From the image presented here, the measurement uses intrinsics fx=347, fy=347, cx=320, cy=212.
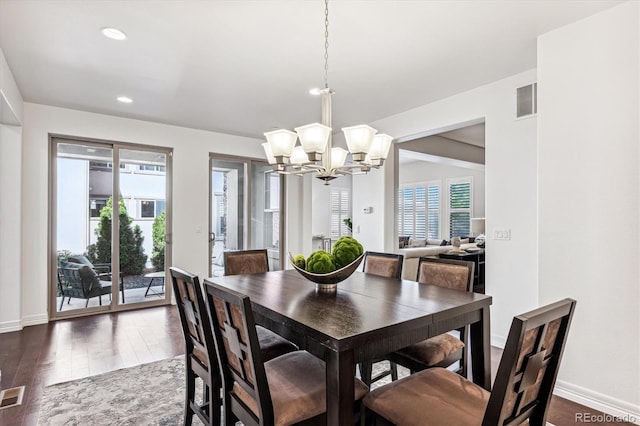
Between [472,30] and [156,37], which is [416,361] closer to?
[472,30]

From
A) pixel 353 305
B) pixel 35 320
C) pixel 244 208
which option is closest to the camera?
pixel 353 305

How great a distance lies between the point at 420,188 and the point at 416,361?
8.74 meters

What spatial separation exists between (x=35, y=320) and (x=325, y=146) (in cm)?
432

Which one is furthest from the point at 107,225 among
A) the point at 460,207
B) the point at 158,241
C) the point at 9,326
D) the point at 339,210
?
the point at 460,207

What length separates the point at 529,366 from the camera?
1120 mm

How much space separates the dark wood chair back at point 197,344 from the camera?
171cm

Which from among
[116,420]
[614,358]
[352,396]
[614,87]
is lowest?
[116,420]

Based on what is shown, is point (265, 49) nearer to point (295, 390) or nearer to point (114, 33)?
point (114, 33)

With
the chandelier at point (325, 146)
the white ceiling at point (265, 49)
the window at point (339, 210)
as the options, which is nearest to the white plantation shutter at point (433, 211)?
the window at point (339, 210)

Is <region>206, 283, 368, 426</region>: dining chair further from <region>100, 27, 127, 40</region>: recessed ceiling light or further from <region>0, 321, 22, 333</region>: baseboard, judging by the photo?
<region>0, 321, 22, 333</region>: baseboard

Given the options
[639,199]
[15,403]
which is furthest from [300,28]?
[15,403]

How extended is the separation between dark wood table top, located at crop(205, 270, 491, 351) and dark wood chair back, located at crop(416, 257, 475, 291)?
0.27m

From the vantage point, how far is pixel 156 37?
2.63 metres

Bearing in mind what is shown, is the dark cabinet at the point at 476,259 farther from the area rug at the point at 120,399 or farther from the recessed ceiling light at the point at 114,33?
the recessed ceiling light at the point at 114,33
